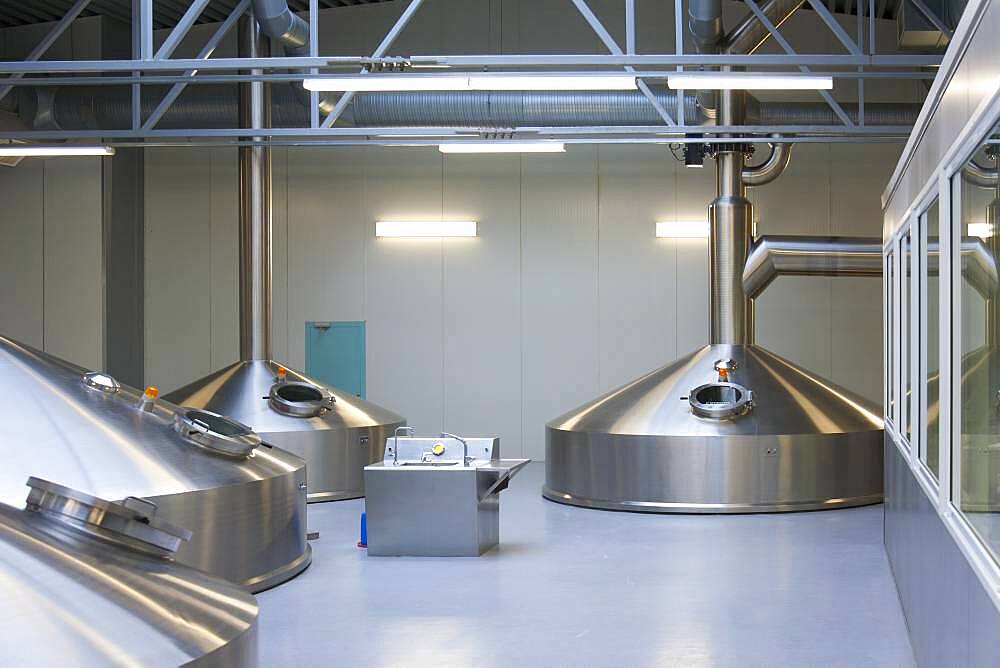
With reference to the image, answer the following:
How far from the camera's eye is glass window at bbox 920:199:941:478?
4.50 m

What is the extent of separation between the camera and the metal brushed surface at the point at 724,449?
10.2 metres

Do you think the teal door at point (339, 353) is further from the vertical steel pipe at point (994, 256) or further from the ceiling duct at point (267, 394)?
the vertical steel pipe at point (994, 256)

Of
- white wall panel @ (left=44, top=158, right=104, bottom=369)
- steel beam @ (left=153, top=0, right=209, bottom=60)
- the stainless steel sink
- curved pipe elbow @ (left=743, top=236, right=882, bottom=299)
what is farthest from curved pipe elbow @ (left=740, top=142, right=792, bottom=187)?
white wall panel @ (left=44, top=158, right=104, bottom=369)

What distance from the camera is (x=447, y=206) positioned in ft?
48.5

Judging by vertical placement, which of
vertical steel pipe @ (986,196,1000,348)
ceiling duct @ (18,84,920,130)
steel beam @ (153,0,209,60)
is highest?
ceiling duct @ (18,84,920,130)

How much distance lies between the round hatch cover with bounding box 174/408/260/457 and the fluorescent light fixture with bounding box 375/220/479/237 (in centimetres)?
716

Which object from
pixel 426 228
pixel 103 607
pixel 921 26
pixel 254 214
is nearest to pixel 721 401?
pixel 921 26

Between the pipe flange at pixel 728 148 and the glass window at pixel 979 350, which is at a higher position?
the pipe flange at pixel 728 148

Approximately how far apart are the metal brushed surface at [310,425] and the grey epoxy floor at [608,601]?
1.57 m

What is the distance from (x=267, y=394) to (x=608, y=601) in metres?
5.49

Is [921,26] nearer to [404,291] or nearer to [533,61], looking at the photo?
[533,61]

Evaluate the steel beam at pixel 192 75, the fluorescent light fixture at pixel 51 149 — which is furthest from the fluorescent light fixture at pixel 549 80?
the fluorescent light fixture at pixel 51 149

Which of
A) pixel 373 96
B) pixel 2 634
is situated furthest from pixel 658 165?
pixel 2 634

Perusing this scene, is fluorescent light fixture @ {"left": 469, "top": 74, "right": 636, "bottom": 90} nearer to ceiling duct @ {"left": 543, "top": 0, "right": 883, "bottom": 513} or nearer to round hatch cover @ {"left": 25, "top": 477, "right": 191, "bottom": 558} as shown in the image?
ceiling duct @ {"left": 543, "top": 0, "right": 883, "bottom": 513}
